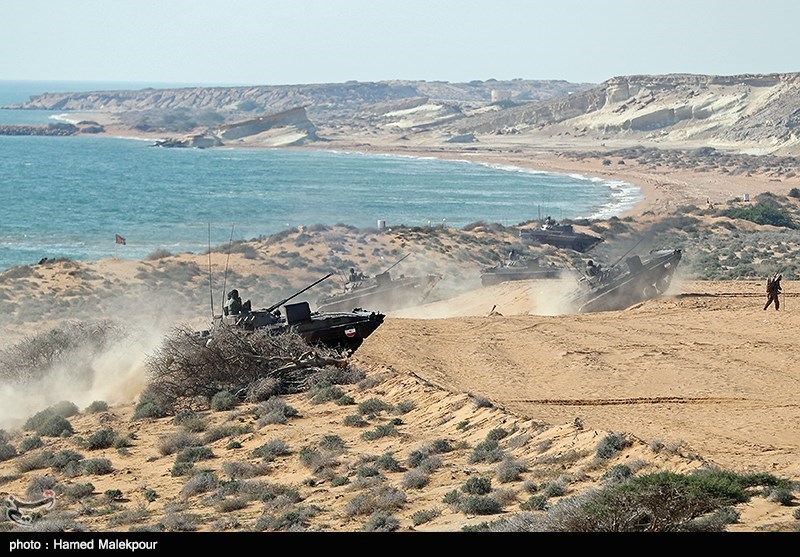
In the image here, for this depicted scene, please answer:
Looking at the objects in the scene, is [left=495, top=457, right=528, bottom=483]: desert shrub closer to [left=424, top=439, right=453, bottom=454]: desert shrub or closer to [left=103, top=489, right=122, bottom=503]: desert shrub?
[left=424, top=439, right=453, bottom=454]: desert shrub

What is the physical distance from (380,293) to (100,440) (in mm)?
15003

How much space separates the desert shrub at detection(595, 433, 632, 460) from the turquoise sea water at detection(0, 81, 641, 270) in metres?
40.9

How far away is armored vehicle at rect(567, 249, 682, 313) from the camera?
2986 centimetres

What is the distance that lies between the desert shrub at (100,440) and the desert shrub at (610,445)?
8.63m

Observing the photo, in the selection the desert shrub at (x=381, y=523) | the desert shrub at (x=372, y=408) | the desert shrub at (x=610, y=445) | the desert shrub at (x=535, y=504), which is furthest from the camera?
the desert shrub at (x=372, y=408)

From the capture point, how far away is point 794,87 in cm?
11906

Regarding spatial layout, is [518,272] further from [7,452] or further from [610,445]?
[610,445]

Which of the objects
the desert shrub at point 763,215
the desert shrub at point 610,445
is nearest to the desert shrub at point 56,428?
the desert shrub at point 610,445

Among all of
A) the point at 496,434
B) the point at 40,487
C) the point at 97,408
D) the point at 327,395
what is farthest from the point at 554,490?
the point at 97,408

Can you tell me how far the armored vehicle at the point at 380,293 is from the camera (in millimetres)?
32125

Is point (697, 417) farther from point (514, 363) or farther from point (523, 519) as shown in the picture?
point (523, 519)

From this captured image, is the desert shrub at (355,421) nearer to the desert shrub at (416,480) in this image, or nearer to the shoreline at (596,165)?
the desert shrub at (416,480)

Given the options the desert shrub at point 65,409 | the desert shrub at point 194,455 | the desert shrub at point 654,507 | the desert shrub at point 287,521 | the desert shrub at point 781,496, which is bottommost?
the desert shrub at point 65,409
